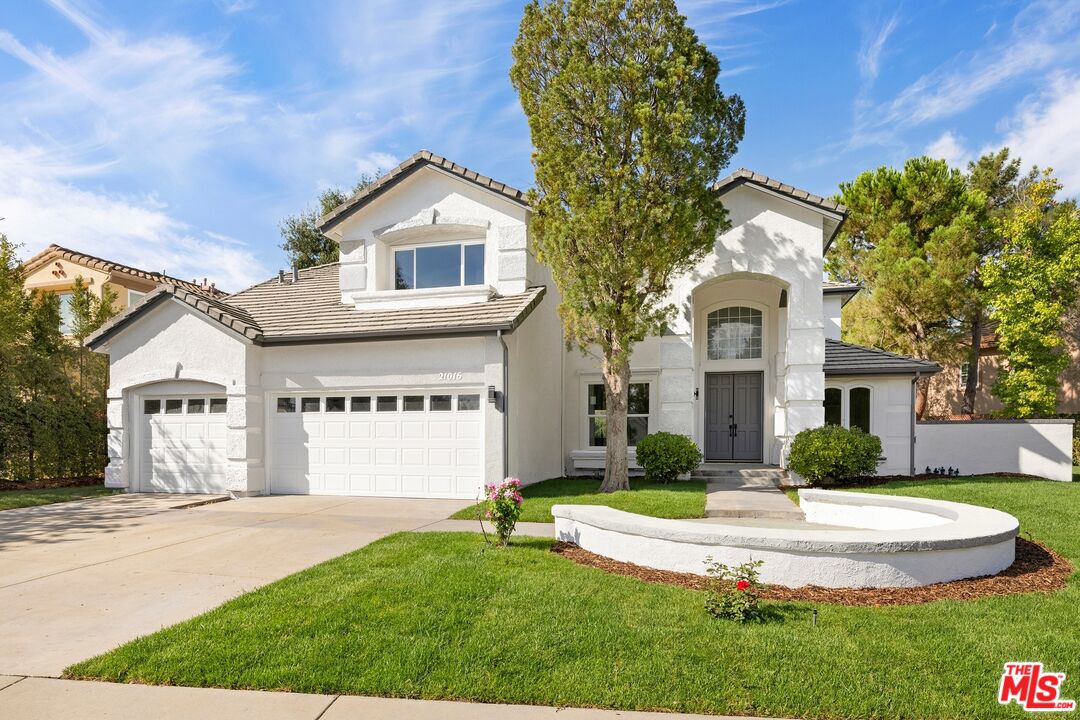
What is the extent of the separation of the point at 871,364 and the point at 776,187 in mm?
5275

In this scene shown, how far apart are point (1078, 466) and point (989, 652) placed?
804 inches

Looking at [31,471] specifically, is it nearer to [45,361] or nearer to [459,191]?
[45,361]

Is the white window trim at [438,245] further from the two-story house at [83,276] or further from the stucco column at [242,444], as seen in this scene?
the two-story house at [83,276]

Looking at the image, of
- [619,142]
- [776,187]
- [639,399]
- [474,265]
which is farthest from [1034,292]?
[474,265]

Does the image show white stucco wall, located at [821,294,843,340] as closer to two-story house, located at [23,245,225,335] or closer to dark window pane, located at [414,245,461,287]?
dark window pane, located at [414,245,461,287]

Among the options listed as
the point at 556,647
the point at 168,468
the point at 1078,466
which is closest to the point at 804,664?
the point at 556,647

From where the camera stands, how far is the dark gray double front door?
1570 cm

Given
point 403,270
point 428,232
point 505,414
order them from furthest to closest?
point 403,270
point 428,232
point 505,414

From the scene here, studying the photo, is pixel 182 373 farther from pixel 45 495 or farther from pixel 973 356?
pixel 973 356

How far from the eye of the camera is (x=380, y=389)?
1266 cm

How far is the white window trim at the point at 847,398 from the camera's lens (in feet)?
A: 49.7

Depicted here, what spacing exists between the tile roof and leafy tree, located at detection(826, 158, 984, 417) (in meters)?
10.2

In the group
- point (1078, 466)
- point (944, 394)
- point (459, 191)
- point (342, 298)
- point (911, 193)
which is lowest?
point (1078, 466)

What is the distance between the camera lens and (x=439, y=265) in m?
14.0
